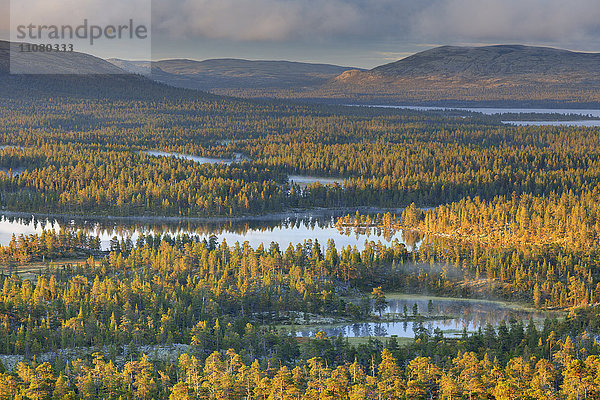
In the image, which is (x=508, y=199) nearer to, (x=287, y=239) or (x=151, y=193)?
(x=287, y=239)

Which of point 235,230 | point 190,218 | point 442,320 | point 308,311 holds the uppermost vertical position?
point 190,218

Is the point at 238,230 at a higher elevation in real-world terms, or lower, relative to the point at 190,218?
lower

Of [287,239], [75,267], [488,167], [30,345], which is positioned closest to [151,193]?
[287,239]

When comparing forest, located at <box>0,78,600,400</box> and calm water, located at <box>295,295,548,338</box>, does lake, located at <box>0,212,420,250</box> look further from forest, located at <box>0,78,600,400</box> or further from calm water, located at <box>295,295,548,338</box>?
calm water, located at <box>295,295,548,338</box>

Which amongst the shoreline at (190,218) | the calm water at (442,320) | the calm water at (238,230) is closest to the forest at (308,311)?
the calm water at (442,320)

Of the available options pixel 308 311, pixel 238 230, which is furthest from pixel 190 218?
pixel 308 311

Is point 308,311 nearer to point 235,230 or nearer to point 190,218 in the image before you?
point 235,230

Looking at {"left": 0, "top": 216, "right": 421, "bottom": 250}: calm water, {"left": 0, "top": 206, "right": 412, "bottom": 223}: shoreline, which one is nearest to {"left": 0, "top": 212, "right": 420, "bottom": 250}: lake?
{"left": 0, "top": 216, "right": 421, "bottom": 250}: calm water
